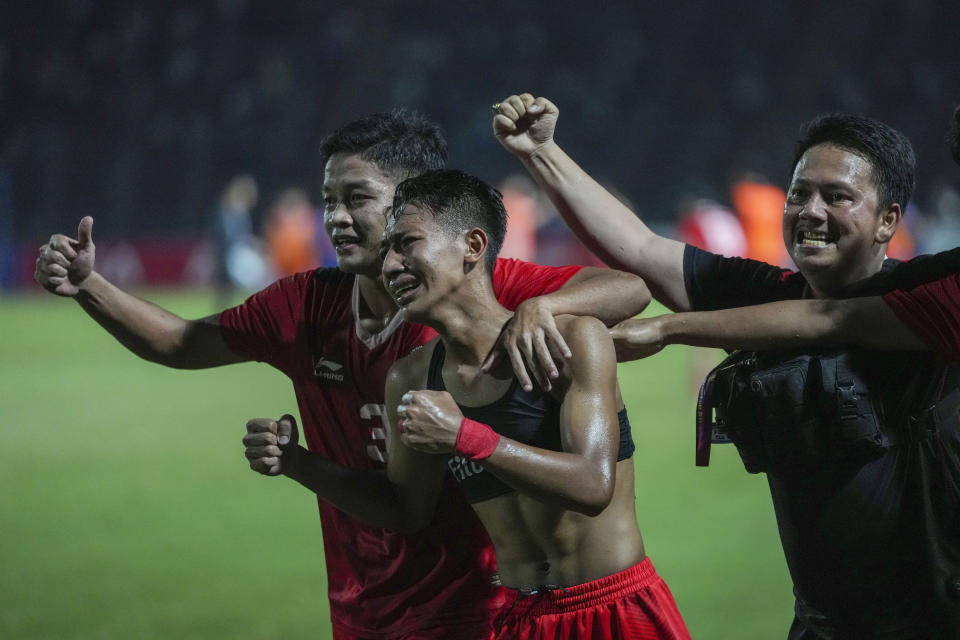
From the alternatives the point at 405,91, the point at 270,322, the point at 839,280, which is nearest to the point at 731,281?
the point at 839,280

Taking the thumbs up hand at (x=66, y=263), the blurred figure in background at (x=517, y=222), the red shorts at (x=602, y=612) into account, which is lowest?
the red shorts at (x=602, y=612)

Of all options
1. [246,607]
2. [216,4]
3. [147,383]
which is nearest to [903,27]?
[216,4]

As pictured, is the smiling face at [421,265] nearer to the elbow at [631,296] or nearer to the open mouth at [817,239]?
the elbow at [631,296]

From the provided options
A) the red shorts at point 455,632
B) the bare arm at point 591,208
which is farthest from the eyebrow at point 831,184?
the red shorts at point 455,632

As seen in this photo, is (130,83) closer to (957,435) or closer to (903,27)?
(903,27)

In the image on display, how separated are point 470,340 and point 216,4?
86.4 ft

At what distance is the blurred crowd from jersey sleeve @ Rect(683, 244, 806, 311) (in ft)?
62.0

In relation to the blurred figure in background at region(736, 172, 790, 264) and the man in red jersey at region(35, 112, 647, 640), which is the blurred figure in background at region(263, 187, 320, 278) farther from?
the man in red jersey at region(35, 112, 647, 640)

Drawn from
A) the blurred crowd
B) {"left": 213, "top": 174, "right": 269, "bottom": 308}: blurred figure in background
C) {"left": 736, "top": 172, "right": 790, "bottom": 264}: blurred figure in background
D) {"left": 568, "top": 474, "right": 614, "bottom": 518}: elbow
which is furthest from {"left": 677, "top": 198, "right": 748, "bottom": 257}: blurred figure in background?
the blurred crowd

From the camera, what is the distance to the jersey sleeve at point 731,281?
127 inches

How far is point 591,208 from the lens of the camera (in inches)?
135

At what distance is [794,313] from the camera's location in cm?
293

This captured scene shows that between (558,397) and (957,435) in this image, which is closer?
(558,397)

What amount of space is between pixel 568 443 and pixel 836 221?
3.22 feet
